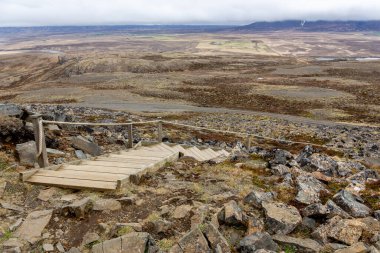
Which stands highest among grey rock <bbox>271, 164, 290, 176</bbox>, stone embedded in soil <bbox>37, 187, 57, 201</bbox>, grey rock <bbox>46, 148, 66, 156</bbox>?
stone embedded in soil <bbox>37, 187, 57, 201</bbox>

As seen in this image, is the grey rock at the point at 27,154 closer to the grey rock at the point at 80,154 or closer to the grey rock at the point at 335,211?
the grey rock at the point at 80,154

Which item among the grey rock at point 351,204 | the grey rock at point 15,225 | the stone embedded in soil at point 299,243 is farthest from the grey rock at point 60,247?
the grey rock at point 351,204

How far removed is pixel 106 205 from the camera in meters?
8.16

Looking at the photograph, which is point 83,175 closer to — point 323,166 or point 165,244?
point 165,244

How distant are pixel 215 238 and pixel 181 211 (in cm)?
149

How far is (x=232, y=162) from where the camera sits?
13531 mm

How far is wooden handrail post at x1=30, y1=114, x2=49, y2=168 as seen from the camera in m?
9.89

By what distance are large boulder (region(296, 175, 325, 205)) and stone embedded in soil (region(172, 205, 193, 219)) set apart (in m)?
2.75

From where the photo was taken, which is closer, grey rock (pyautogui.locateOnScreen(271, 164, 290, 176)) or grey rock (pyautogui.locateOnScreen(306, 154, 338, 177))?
grey rock (pyautogui.locateOnScreen(271, 164, 290, 176))

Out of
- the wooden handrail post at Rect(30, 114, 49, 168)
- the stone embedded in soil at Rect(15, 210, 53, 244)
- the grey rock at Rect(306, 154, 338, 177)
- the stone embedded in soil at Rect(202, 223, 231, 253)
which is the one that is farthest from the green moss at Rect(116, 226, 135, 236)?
the grey rock at Rect(306, 154, 338, 177)

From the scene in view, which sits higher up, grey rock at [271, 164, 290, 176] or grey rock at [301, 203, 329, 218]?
grey rock at [301, 203, 329, 218]

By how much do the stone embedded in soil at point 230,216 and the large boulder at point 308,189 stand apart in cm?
207

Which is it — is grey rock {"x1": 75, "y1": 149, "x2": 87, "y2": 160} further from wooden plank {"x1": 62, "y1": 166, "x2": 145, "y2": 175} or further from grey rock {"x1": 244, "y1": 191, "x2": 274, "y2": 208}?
grey rock {"x1": 244, "y1": 191, "x2": 274, "y2": 208}

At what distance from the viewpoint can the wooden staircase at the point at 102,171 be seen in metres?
9.18
